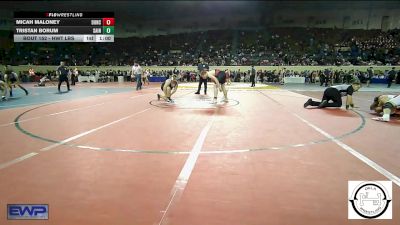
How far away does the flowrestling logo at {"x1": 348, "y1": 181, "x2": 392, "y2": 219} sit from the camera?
9.82ft

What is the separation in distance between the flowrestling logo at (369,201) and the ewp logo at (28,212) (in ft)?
9.98

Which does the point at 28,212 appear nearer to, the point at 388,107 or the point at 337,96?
the point at 388,107

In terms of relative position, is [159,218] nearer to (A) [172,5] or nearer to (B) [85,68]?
(A) [172,5]

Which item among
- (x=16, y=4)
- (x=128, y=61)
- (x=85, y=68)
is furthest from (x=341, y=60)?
(x=16, y=4)

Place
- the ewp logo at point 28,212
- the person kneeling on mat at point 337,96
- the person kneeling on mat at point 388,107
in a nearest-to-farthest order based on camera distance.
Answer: the ewp logo at point 28,212
the person kneeling on mat at point 388,107
the person kneeling on mat at point 337,96
